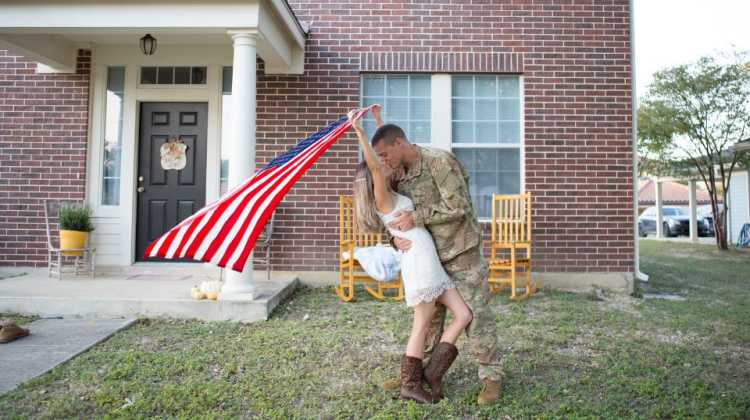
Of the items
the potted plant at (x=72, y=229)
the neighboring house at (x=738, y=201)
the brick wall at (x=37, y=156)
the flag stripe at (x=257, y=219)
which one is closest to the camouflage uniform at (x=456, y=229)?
the flag stripe at (x=257, y=219)

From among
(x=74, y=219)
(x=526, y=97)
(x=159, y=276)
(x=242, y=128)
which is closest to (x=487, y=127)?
(x=526, y=97)

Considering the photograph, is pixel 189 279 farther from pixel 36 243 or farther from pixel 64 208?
pixel 36 243

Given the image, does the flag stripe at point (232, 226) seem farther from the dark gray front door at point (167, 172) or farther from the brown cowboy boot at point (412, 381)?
the dark gray front door at point (167, 172)

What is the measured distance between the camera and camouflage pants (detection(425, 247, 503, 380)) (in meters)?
2.85

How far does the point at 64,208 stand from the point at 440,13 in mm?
5390

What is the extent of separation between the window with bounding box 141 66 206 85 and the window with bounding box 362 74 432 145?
2.24 m

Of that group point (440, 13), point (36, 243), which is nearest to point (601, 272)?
point (440, 13)

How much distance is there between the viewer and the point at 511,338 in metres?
4.19

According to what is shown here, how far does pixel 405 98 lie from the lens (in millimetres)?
6578

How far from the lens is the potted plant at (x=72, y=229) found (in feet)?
A: 19.6

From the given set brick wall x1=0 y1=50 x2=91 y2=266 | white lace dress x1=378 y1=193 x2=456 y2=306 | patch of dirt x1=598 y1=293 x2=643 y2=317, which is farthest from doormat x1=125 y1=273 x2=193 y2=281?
patch of dirt x1=598 y1=293 x2=643 y2=317

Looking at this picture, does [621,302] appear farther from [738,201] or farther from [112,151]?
[738,201]

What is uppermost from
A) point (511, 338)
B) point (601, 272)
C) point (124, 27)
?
point (124, 27)

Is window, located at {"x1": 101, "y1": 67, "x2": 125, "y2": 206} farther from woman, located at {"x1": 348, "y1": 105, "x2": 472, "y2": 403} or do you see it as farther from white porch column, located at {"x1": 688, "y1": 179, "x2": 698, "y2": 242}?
white porch column, located at {"x1": 688, "y1": 179, "x2": 698, "y2": 242}
